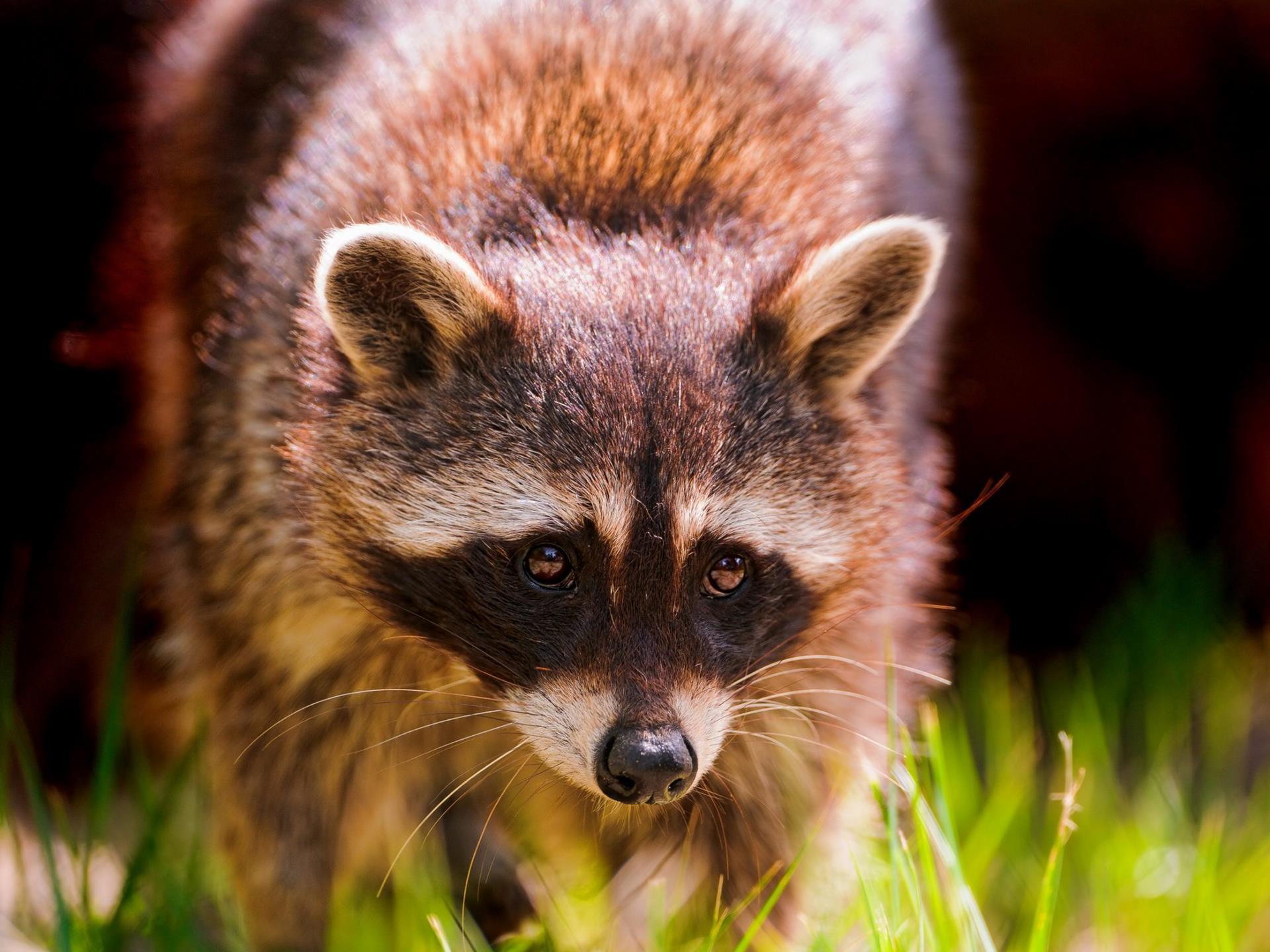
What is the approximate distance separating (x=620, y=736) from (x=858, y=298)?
932mm

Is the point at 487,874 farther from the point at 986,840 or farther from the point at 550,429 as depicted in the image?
the point at 550,429

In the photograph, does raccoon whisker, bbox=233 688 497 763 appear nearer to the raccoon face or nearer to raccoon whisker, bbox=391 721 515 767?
raccoon whisker, bbox=391 721 515 767

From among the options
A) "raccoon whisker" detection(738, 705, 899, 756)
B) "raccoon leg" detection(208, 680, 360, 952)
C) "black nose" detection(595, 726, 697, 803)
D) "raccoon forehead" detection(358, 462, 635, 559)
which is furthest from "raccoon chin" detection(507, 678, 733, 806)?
"raccoon leg" detection(208, 680, 360, 952)

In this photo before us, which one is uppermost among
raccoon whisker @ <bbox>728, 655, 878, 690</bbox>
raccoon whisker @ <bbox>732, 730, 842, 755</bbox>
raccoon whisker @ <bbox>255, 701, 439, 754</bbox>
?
raccoon whisker @ <bbox>728, 655, 878, 690</bbox>

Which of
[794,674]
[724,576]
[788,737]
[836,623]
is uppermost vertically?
[724,576]

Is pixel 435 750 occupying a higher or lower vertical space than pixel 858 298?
lower

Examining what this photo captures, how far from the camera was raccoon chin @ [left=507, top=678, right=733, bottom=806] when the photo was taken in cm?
242

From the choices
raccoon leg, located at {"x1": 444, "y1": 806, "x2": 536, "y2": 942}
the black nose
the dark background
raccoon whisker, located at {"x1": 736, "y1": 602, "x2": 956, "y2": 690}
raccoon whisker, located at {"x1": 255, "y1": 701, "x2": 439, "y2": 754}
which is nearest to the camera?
the black nose

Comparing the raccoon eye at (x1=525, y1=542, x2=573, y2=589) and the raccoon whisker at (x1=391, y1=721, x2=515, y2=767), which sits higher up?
the raccoon eye at (x1=525, y1=542, x2=573, y2=589)

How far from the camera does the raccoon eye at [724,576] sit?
2617 millimetres

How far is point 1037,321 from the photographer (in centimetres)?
520

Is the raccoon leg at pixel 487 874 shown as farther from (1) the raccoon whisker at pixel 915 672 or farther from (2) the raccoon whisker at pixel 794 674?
(1) the raccoon whisker at pixel 915 672

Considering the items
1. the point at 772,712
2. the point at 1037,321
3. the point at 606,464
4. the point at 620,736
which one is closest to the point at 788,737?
the point at 772,712

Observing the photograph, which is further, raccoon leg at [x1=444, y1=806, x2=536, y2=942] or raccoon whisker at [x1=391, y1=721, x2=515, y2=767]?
raccoon leg at [x1=444, y1=806, x2=536, y2=942]
